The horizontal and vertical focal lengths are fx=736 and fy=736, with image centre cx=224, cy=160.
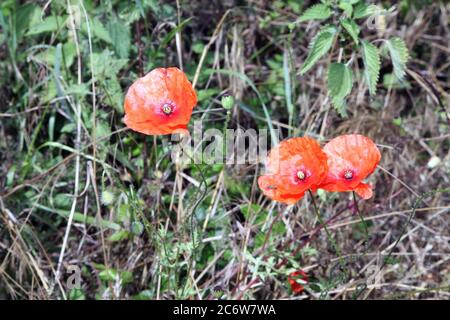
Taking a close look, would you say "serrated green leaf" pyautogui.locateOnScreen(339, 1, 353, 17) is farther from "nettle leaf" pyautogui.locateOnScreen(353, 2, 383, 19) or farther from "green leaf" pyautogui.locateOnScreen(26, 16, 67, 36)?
"green leaf" pyautogui.locateOnScreen(26, 16, 67, 36)

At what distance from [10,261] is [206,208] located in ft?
2.00

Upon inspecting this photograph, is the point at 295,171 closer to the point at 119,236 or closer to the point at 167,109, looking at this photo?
the point at 167,109

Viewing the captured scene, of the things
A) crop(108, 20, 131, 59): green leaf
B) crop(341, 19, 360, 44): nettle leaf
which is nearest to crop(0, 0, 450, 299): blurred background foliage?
crop(108, 20, 131, 59): green leaf

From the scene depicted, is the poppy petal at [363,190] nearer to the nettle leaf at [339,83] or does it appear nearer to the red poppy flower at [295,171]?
the red poppy flower at [295,171]

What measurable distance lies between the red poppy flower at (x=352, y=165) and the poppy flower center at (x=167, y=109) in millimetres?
393

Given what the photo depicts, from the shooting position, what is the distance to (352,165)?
1.74m

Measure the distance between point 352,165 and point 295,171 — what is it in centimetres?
14

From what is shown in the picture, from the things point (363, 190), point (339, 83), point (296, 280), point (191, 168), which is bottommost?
point (296, 280)

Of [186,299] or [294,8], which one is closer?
[186,299]

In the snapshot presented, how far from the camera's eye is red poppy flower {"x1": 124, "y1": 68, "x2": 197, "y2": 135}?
1.67 meters

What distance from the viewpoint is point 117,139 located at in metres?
2.38

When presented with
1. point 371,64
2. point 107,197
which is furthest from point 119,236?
point 371,64
